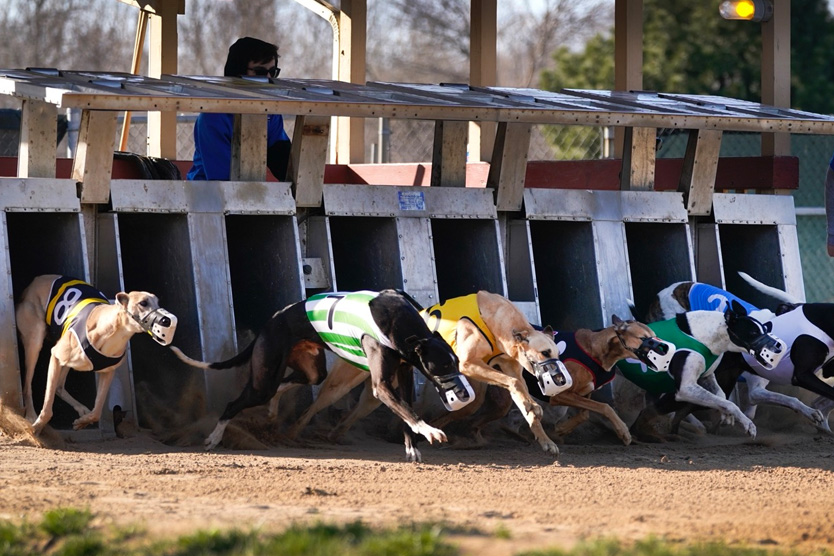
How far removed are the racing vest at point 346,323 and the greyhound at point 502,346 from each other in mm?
466

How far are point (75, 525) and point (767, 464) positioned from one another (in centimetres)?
393

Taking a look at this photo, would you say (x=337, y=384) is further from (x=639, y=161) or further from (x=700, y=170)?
(x=700, y=170)

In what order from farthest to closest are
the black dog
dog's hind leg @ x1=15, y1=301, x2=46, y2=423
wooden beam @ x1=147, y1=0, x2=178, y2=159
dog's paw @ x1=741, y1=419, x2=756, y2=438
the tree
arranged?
1. the tree
2. wooden beam @ x1=147, y1=0, x2=178, y2=159
3. dog's paw @ x1=741, y1=419, x2=756, y2=438
4. dog's hind leg @ x1=15, y1=301, x2=46, y2=423
5. the black dog

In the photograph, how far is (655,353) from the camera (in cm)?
733

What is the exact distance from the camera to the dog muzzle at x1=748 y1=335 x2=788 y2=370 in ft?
24.5

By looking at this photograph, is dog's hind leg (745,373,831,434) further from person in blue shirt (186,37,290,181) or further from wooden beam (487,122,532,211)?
person in blue shirt (186,37,290,181)

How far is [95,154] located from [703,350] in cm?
376

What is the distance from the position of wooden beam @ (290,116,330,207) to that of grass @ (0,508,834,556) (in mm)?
3895

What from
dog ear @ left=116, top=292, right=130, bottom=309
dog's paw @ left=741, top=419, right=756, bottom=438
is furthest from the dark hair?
dog's paw @ left=741, top=419, right=756, bottom=438

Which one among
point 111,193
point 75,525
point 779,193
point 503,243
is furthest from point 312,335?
point 779,193

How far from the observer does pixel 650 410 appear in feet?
25.8

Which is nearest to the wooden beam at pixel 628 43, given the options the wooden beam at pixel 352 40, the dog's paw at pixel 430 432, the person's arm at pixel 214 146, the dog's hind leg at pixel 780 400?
the wooden beam at pixel 352 40

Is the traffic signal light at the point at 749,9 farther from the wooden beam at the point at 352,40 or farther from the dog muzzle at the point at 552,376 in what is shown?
the dog muzzle at the point at 552,376

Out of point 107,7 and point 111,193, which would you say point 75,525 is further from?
point 107,7
